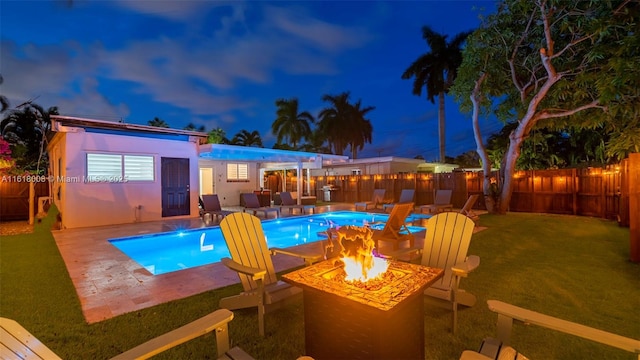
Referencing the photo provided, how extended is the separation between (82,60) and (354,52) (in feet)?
99.1

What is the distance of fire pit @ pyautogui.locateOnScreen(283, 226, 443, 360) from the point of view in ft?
6.19

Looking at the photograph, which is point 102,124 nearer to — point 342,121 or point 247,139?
point 247,139

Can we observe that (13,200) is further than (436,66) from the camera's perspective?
No

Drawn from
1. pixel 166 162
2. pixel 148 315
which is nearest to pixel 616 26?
pixel 148 315

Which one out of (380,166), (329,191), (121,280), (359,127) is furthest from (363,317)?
(359,127)

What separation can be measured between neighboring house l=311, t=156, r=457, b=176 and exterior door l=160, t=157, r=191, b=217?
9390 millimetres

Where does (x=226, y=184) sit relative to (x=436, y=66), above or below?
below

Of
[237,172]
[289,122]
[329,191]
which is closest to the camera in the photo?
[237,172]

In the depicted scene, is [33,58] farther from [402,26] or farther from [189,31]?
[402,26]

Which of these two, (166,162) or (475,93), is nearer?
(166,162)

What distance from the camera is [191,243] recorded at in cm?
810

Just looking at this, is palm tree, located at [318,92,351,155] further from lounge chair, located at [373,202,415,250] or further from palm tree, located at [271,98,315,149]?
lounge chair, located at [373,202,415,250]

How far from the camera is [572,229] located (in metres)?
8.72

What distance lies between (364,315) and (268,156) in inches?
505
